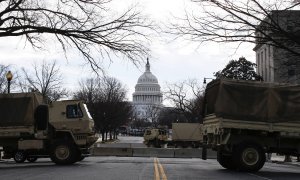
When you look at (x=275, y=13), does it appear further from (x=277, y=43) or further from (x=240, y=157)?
(x=240, y=157)

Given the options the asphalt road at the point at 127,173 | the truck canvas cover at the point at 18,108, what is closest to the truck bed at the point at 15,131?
the truck canvas cover at the point at 18,108

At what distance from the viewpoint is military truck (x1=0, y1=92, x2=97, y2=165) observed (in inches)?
919

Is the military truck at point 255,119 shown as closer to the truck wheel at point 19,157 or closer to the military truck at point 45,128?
the military truck at point 45,128

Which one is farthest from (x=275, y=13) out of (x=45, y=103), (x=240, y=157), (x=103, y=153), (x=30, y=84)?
(x=30, y=84)

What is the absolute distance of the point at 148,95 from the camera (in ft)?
551

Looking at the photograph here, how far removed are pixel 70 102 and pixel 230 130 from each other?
26.1 feet

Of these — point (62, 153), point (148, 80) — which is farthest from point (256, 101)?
point (148, 80)

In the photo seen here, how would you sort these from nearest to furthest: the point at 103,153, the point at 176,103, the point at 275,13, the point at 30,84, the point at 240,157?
the point at 240,157, the point at 275,13, the point at 103,153, the point at 30,84, the point at 176,103

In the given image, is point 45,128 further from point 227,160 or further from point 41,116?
point 227,160

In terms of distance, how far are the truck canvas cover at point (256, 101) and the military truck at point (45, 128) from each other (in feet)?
22.3

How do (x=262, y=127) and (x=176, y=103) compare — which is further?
(x=176, y=103)

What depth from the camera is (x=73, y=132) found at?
23562 mm

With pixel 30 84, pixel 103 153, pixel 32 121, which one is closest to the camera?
pixel 32 121

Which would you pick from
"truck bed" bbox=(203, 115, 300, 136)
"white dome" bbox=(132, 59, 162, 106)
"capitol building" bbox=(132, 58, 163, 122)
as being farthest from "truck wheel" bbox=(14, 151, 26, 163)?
"white dome" bbox=(132, 59, 162, 106)
